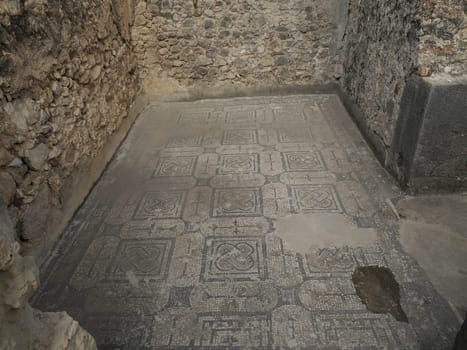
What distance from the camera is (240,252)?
2.11 meters

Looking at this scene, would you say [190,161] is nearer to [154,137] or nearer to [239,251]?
[154,137]

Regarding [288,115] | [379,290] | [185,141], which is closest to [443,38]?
[379,290]

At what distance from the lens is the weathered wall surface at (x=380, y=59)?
2.44 m

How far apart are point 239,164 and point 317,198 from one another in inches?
31.1

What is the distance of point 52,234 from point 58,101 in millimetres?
902

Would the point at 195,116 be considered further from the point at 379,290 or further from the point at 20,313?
the point at 20,313

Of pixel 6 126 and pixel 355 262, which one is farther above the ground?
pixel 6 126

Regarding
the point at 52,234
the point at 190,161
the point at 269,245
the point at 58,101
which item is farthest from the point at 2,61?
the point at 269,245

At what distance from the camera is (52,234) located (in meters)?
2.22

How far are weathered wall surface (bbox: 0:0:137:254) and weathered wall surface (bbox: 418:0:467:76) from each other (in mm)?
2434

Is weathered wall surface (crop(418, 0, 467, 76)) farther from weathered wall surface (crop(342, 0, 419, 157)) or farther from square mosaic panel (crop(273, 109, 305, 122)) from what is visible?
square mosaic panel (crop(273, 109, 305, 122))

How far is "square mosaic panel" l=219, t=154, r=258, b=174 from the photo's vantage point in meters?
2.94

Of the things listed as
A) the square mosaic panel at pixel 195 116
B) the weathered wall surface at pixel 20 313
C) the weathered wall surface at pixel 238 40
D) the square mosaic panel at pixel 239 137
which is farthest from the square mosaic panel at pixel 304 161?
the weathered wall surface at pixel 20 313

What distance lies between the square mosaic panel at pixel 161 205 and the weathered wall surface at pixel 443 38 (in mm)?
1899
